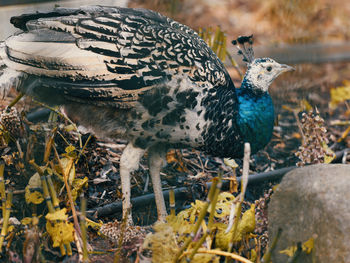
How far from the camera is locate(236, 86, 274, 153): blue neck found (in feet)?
9.41

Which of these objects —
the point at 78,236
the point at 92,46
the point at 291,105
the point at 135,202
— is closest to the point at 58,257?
the point at 78,236

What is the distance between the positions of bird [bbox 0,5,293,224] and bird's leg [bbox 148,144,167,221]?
0.20 ft

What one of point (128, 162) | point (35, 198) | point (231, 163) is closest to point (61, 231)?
point (35, 198)

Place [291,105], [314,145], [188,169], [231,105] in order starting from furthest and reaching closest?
[291,105]
[188,169]
[314,145]
[231,105]

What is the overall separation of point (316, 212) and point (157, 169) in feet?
3.55

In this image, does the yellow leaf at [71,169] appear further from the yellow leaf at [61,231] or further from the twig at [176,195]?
the yellow leaf at [61,231]

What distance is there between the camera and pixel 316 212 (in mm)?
2100

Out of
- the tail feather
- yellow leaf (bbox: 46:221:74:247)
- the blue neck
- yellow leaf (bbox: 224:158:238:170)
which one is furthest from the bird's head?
yellow leaf (bbox: 46:221:74:247)

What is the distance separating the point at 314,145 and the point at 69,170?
1356 millimetres

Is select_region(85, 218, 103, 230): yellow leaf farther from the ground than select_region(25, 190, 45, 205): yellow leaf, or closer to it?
closer to it

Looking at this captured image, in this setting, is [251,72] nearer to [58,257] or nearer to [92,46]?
[92,46]

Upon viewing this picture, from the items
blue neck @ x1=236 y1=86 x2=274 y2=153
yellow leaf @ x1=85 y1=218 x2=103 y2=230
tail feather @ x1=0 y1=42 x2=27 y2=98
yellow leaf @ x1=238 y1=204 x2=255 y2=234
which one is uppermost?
A: tail feather @ x1=0 y1=42 x2=27 y2=98

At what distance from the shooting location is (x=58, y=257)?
2.39 meters

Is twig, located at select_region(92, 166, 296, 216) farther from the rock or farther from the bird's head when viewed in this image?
the rock
